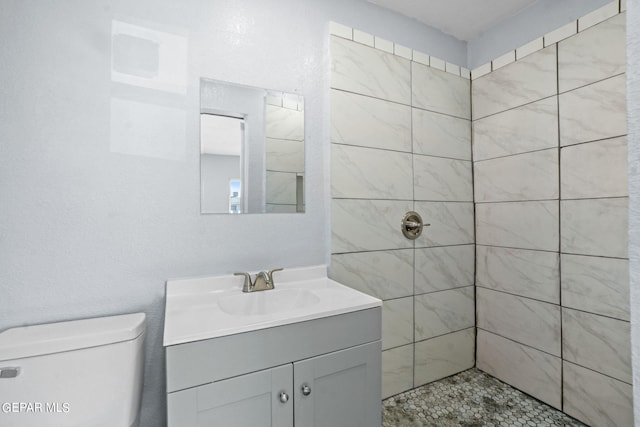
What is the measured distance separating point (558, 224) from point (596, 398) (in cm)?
89

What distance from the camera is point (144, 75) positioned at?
1303mm

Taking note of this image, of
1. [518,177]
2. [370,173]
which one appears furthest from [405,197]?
[518,177]

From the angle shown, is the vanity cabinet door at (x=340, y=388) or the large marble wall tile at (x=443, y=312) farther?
the large marble wall tile at (x=443, y=312)

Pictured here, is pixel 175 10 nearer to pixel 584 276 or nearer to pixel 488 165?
pixel 488 165

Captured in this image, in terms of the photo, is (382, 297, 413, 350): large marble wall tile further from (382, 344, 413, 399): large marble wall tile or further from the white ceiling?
the white ceiling

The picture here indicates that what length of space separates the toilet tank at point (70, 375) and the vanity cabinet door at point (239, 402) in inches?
12.3

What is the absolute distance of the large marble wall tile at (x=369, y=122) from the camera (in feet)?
5.46

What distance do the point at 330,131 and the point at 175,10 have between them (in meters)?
0.88

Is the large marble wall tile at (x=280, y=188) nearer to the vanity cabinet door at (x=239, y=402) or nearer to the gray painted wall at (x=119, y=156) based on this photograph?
the gray painted wall at (x=119, y=156)

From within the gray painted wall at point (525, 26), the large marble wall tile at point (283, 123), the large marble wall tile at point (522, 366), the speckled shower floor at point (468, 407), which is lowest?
the speckled shower floor at point (468, 407)

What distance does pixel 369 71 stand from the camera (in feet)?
5.76

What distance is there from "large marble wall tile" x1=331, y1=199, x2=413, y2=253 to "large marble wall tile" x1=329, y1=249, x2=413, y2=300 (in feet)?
0.14

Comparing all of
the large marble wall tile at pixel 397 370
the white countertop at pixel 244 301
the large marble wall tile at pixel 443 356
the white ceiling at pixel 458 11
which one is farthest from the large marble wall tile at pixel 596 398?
the white ceiling at pixel 458 11

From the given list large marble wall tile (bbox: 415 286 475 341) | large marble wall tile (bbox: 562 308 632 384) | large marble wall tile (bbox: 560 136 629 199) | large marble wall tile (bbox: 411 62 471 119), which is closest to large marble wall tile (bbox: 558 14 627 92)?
large marble wall tile (bbox: 560 136 629 199)
